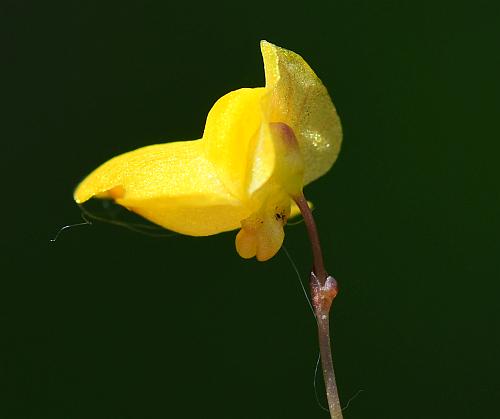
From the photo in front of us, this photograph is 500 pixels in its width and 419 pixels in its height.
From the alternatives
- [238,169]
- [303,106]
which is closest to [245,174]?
[238,169]

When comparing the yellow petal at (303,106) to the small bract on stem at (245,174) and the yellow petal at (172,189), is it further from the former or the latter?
the yellow petal at (172,189)

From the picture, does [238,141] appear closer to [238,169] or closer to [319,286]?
[238,169]

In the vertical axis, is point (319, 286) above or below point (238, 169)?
below

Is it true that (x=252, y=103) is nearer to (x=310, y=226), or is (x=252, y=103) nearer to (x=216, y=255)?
(x=310, y=226)

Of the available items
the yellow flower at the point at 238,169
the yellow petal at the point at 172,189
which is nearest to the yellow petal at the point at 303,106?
the yellow flower at the point at 238,169

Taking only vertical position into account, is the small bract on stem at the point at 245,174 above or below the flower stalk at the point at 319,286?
above

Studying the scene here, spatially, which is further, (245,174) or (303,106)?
(303,106)

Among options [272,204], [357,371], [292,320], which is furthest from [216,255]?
[272,204]
